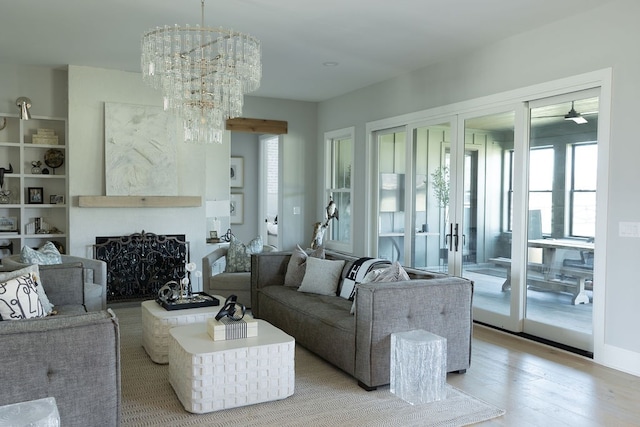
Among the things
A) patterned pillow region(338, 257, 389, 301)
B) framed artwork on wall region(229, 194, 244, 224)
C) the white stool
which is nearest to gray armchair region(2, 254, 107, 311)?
patterned pillow region(338, 257, 389, 301)

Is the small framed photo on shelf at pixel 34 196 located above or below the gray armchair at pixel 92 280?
above

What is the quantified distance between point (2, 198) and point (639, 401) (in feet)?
20.9

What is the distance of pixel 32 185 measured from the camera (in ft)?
19.9

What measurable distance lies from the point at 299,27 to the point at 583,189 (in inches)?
108

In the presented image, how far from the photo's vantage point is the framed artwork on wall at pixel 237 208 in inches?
342

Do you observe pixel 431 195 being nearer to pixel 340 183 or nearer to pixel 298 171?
pixel 340 183

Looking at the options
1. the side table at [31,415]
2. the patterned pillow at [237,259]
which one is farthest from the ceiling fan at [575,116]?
the side table at [31,415]

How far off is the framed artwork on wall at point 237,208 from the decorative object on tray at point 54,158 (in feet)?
10.2

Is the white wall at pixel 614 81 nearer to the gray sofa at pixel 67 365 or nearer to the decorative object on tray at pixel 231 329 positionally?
the decorative object on tray at pixel 231 329

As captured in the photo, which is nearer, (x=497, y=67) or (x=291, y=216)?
(x=497, y=67)

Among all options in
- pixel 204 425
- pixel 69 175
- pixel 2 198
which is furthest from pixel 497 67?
pixel 2 198

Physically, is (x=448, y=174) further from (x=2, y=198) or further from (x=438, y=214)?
(x=2, y=198)

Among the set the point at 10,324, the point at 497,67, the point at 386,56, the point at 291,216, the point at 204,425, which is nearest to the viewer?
the point at 10,324

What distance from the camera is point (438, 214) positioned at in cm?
555
